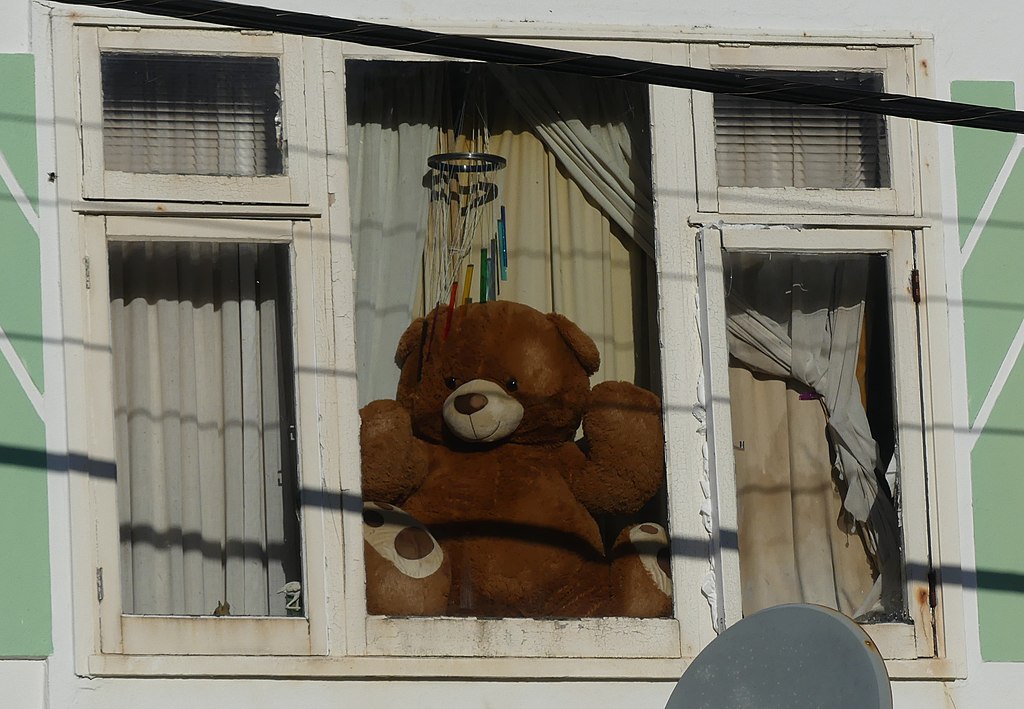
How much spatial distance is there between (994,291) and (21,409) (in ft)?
9.09

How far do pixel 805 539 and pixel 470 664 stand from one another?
1139mm

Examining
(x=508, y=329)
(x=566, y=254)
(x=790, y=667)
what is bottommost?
(x=790, y=667)

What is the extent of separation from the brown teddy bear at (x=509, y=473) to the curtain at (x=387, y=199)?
84 millimetres

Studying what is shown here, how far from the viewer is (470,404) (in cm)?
558

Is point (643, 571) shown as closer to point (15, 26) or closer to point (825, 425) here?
point (825, 425)

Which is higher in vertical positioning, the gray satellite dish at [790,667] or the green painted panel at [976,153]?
the green painted panel at [976,153]

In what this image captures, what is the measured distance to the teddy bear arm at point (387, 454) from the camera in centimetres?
546

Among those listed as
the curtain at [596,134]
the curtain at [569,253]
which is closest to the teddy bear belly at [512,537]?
the curtain at [569,253]

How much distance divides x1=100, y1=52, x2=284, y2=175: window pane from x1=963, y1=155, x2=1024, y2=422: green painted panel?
2.03 m

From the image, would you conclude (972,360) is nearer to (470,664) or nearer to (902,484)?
(902,484)

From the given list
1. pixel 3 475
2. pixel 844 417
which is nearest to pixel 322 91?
pixel 3 475

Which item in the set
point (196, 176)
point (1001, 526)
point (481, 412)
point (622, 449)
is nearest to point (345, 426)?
point (481, 412)

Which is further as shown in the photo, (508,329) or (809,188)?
(508,329)

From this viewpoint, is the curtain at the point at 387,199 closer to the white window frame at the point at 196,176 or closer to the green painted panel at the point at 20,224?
the white window frame at the point at 196,176
